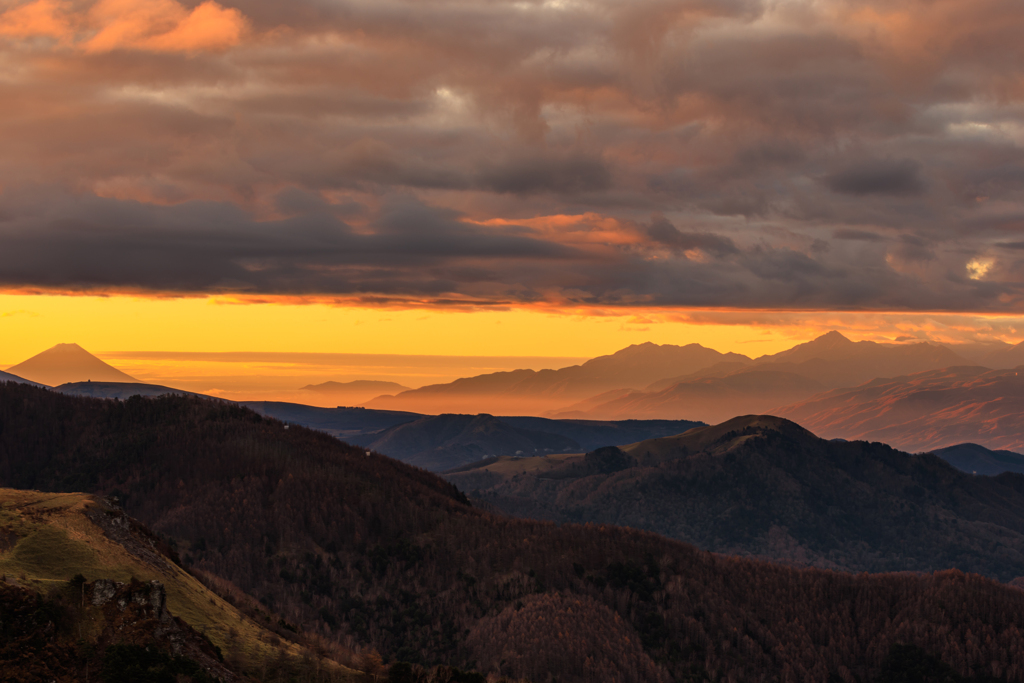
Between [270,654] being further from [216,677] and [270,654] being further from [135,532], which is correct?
[135,532]

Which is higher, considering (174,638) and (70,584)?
(70,584)

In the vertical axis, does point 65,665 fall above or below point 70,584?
below

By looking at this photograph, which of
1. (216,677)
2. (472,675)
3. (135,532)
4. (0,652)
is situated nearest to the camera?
(0,652)

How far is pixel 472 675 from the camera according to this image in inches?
4798

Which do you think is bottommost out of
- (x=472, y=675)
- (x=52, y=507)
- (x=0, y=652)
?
(x=472, y=675)

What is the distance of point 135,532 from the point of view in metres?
106

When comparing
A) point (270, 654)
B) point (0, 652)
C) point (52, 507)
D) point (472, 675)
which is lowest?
point (472, 675)

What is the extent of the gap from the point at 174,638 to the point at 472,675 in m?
47.9

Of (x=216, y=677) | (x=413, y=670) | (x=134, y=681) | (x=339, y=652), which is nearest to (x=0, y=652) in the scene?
(x=134, y=681)

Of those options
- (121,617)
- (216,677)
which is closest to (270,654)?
(216,677)

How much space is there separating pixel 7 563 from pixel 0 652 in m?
12.7

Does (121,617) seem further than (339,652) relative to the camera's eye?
No

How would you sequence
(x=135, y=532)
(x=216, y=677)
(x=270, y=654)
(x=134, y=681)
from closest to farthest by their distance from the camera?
1. (x=134, y=681)
2. (x=216, y=677)
3. (x=270, y=654)
4. (x=135, y=532)

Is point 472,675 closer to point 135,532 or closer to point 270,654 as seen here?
point 270,654
